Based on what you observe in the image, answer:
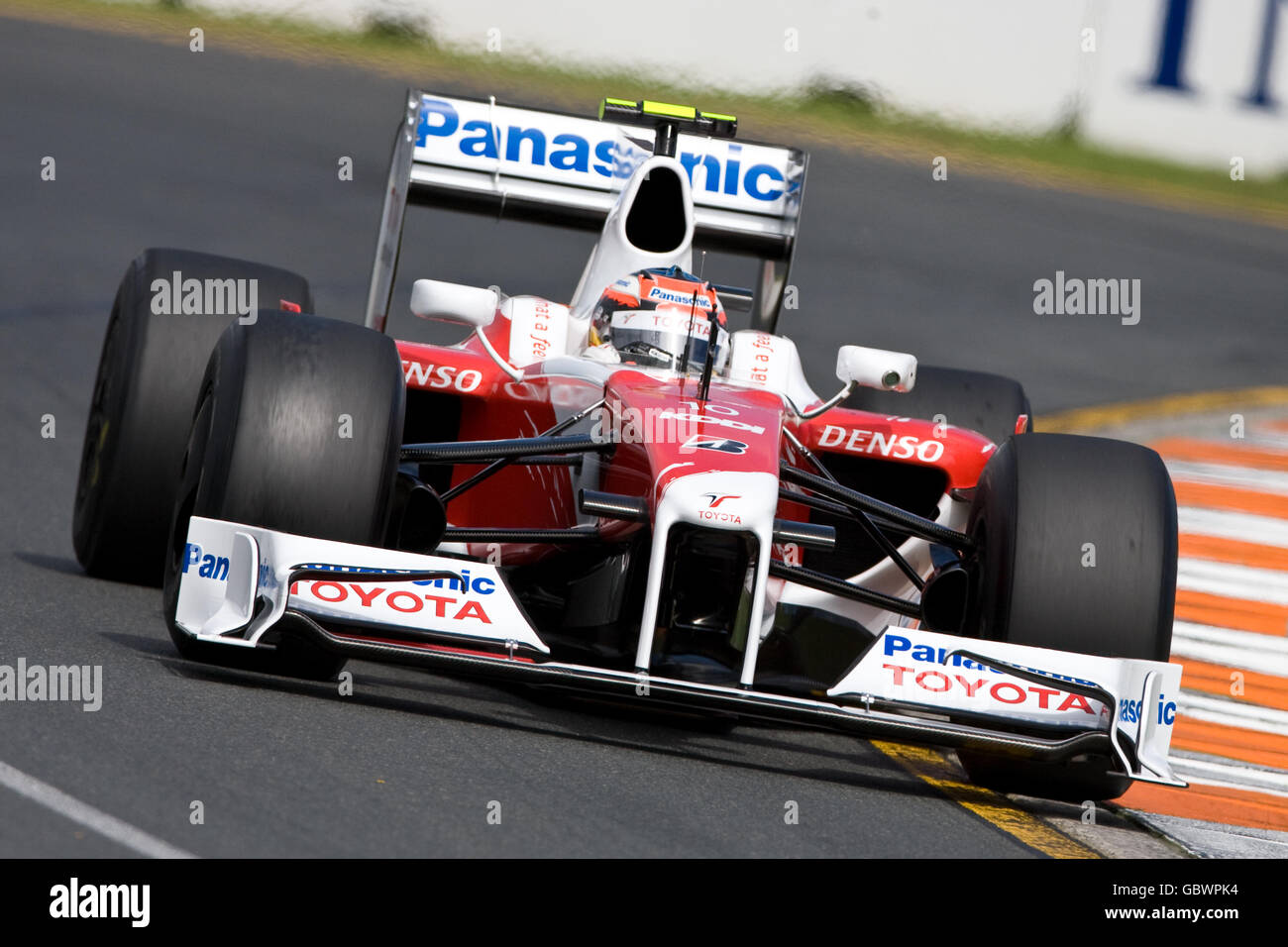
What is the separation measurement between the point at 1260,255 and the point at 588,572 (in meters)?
19.2

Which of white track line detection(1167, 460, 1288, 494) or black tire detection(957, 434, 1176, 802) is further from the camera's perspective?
white track line detection(1167, 460, 1288, 494)

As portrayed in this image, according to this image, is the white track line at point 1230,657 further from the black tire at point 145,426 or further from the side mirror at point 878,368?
the black tire at point 145,426

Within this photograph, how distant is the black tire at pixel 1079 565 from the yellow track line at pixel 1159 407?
24.4ft

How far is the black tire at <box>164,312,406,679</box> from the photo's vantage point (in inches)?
218

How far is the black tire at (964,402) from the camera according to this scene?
8438 mm

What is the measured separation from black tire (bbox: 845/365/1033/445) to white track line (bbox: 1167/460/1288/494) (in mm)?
4041

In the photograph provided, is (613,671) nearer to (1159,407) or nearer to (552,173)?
(552,173)

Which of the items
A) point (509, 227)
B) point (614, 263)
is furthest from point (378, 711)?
point (509, 227)

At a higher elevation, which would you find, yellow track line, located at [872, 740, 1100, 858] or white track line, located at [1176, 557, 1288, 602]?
white track line, located at [1176, 557, 1288, 602]

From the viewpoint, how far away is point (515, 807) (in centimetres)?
486
